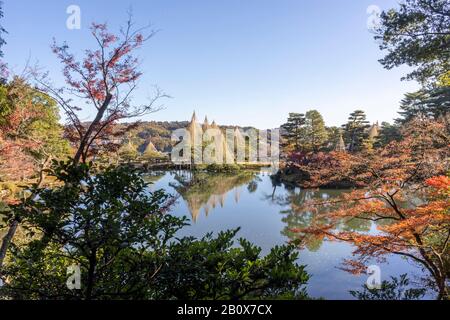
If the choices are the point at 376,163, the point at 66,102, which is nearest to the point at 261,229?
the point at 376,163

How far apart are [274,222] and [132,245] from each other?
9.63m

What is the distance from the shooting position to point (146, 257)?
2207mm

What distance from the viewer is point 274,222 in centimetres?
1110

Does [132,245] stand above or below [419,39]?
below

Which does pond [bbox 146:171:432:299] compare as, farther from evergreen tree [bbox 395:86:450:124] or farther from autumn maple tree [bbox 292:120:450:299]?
evergreen tree [bbox 395:86:450:124]

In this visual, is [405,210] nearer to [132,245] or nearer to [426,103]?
[132,245]

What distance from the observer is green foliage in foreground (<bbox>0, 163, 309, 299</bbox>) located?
1.87 meters

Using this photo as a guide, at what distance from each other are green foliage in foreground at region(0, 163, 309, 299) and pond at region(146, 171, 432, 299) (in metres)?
0.50

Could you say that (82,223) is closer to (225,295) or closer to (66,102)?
(225,295)

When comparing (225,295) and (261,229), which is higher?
(225,295)

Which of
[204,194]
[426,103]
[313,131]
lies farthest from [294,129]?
[204,194]

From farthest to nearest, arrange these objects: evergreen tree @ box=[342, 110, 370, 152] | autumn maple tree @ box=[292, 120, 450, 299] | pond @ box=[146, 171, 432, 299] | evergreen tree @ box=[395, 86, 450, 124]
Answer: evergreen tree @ box=[342, 110, 370, 152]
evergreen tree @ box=[395, 86, 450, 124]
pond @ box=[146, 171, 432, 299]
autumn maple tree @ box=[292, 120, 450, 299]

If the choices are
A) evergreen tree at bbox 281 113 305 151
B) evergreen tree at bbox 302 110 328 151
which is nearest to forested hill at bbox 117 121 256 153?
evergreen tree at bbox 281 113 305 151
